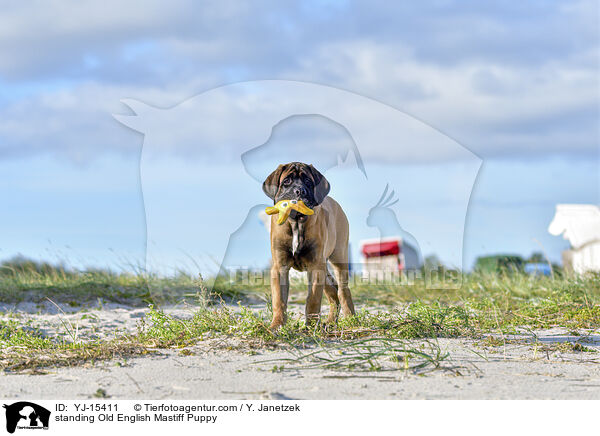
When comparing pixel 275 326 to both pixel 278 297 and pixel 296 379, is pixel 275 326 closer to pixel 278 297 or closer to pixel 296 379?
pixel 278 297

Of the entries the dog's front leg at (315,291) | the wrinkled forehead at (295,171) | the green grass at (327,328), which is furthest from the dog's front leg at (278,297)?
the wrinkled forehead at (295,171)

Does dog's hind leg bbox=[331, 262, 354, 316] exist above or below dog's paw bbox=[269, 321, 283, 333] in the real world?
above

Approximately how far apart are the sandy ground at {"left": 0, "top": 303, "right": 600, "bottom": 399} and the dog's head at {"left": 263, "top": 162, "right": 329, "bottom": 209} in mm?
1359

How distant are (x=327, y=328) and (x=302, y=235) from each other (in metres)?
1.03

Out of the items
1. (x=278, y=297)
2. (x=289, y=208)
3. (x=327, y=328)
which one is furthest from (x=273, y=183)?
(x=327, y=328)

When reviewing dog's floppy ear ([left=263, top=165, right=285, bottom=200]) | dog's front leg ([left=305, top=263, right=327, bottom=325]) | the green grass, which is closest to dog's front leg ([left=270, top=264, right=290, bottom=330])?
the green grass

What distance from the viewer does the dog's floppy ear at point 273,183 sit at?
19.2 feet

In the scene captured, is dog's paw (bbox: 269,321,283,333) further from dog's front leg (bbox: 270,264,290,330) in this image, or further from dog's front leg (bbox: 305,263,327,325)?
dog's front leg (bbox: 305,263,327,325)

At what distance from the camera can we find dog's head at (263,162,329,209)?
564 centimetres

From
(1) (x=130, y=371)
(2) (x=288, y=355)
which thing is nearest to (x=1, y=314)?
(1) (x=130, y=371)

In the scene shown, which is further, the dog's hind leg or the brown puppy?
the dog's hind leg

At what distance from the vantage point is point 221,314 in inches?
273

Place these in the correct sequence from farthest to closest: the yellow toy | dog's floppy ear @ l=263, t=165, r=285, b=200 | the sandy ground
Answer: dog's floppy ear @ l=263, t=165, r=285, b=200 < the yellow toy < the sandy ground
